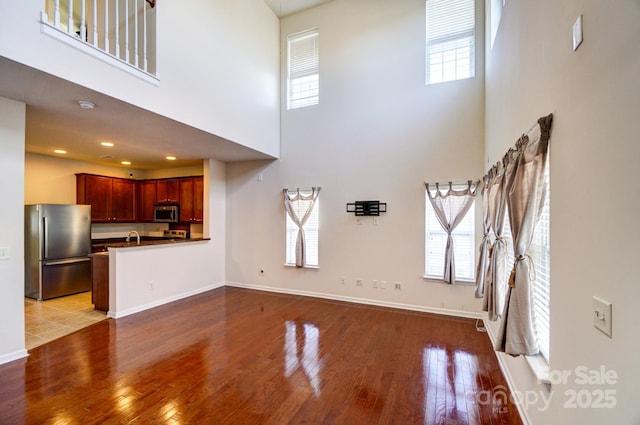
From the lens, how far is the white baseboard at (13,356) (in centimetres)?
294

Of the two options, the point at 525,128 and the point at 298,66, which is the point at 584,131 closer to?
the point at 525,128

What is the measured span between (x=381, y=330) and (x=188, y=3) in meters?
5.12

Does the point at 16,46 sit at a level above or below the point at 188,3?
below

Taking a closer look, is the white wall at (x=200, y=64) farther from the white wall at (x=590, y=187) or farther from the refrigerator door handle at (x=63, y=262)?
the refrigerator door handle at (x=63, y=262)

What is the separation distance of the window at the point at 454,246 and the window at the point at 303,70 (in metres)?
3.08

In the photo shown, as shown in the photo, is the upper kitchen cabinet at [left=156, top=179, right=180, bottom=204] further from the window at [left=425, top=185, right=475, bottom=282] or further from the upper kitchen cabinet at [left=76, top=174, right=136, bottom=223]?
the window at [left=425, top=185, right=475, bottom=282]

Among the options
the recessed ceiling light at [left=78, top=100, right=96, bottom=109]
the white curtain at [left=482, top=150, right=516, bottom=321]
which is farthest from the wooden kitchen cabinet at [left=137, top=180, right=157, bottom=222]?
the white curtain at [left=482, top=150, right=516, bottom=321]

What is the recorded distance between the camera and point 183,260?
5.39 m

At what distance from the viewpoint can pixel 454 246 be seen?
4.46 meters

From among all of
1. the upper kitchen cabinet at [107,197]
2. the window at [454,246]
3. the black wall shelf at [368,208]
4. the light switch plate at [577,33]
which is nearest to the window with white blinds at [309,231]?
the black wall shelf at [368,208]

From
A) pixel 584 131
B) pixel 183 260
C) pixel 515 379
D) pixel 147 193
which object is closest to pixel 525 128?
pixel 584 131

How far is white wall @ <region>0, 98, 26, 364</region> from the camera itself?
9.64 ft

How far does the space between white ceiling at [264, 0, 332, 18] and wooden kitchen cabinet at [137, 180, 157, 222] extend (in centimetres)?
497

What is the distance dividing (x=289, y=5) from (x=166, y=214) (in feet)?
17.4
